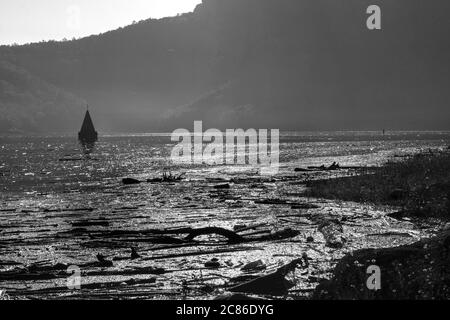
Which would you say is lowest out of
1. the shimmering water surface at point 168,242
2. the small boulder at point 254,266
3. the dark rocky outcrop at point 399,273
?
the shimmering water surface at point 168,242

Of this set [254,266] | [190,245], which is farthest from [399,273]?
[190,245]

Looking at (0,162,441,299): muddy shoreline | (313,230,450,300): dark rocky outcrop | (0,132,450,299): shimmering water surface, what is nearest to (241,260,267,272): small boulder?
(0,162,441,299): muddy shoreline

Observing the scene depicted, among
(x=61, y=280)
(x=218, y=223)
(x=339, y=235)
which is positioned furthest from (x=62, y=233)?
(x=339, y=235)

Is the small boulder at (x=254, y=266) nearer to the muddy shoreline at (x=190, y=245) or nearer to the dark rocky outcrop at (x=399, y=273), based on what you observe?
the muddy shoreline at (x=190, y=245)

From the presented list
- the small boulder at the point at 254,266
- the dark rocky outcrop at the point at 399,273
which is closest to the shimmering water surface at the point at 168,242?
the small boulder at the point at 254,266

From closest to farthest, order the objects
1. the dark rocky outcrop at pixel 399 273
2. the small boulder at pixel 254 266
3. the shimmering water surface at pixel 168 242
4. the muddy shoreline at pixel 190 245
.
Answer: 1. the dark rocky outcrop at pixel 399 273
2. the muddy shoreline at pixel 190 245
3. the shimmering water surface at pixel 168 242
4. the small boulder at pixel 254 266

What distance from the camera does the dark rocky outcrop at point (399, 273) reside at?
443 inches

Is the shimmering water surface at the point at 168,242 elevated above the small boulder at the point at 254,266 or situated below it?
below

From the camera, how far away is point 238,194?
148ft

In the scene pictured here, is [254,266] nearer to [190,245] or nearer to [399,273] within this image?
[190,245]

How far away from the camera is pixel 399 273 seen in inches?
474

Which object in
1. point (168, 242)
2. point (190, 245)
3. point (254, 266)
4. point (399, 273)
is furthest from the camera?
point (168, 242)
